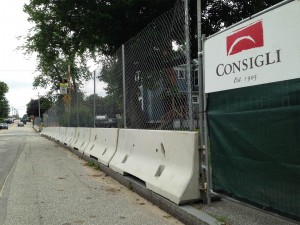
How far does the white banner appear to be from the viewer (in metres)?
3.55

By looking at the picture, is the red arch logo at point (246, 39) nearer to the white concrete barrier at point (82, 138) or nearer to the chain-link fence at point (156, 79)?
the chain-link fence at point (156, 79)

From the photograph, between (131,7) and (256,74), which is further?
(131,7)

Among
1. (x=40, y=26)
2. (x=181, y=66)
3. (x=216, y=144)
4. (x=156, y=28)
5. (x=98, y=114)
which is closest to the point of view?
(x=216, y=144)

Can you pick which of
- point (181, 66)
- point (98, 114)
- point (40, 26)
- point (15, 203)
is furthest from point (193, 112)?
point (40, 26)

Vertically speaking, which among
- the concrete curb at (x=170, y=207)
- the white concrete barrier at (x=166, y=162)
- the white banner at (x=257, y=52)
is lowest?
the concrete curb at (x=170, y=207)

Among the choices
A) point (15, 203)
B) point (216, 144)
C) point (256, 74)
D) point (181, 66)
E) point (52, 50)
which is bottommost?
point (15, 203)

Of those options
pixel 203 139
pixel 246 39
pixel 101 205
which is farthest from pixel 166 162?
pixel 246 39

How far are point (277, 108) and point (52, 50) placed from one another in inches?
855

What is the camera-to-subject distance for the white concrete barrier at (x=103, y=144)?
30.6 feet

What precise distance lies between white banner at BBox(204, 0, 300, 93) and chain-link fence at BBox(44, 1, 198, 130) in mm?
736

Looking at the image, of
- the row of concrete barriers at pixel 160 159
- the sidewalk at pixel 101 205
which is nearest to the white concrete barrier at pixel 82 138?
the row of concrete barriers at pixel 160 159

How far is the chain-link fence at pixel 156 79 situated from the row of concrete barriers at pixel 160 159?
23cm

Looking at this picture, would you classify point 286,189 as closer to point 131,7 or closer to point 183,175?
point 183,175

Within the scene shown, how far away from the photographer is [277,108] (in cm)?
372
